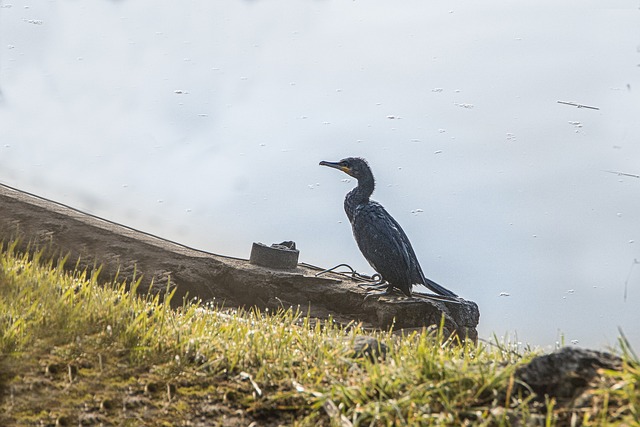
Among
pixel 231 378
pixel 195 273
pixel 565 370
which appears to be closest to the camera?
pixel 565 370

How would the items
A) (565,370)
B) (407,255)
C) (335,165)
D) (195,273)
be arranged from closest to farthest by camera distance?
(565,370)
(407,255)
(195,273)
(335,165)

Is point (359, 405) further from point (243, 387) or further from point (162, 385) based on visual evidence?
point (162, 385)

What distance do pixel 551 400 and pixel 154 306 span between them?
1901mm

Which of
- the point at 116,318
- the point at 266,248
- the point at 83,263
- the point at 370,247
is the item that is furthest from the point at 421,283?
the point at 116,318

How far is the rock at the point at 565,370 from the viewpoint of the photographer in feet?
7.95

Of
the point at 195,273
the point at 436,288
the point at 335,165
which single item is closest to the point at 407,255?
the point at 436,288

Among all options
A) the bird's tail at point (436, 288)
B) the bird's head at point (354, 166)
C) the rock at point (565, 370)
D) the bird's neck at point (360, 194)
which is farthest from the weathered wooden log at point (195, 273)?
the rock at point (565, 370)

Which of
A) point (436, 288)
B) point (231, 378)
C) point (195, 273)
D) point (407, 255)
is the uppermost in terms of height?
point (407, 255)

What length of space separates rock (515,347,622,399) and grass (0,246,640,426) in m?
0.04

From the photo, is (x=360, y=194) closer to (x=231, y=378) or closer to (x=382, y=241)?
(x=382, y=241)

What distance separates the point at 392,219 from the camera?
5859 millimetres

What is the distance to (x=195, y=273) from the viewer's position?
5918 mm

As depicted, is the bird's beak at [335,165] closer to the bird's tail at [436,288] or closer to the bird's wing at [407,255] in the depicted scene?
the bird's wing at [407,255]

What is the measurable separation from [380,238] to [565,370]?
323 centimetres
